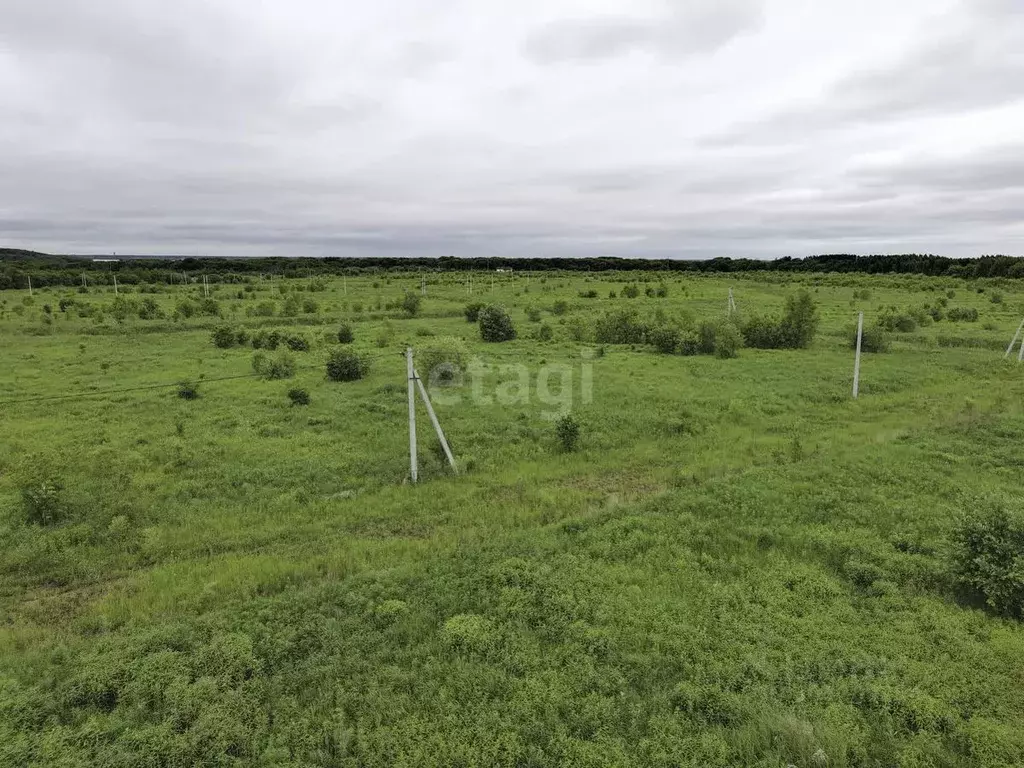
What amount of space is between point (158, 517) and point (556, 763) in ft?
25.5

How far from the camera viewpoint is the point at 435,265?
386ft

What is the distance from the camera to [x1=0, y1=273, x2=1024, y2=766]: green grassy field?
4.93m

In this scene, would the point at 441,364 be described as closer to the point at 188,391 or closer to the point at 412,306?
the point at 188,391

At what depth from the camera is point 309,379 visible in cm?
1927

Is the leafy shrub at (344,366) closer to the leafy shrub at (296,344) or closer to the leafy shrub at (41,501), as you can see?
the leafy shrub at (296,344)

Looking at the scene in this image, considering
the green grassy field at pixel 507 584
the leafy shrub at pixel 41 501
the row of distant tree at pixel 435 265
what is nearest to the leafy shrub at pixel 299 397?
the green grassy field at pixel 507 584

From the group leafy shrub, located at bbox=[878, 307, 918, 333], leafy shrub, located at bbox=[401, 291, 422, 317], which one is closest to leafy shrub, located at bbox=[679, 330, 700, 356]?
leafy shrub, located at bbox=[878, 307, 918, 333]

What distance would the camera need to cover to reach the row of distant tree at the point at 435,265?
216 feet

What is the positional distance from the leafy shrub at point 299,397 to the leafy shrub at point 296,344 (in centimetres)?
938

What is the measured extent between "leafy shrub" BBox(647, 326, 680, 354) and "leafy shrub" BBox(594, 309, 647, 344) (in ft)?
6.52

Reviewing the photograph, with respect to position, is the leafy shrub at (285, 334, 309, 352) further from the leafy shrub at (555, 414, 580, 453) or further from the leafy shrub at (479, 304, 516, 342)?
the leafy shrub at (555, 414, 580, 453)

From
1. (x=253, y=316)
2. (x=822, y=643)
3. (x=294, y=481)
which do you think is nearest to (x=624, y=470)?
(x=822, y=643)

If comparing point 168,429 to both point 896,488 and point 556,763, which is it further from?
point 896,488

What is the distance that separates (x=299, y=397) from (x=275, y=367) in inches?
158
